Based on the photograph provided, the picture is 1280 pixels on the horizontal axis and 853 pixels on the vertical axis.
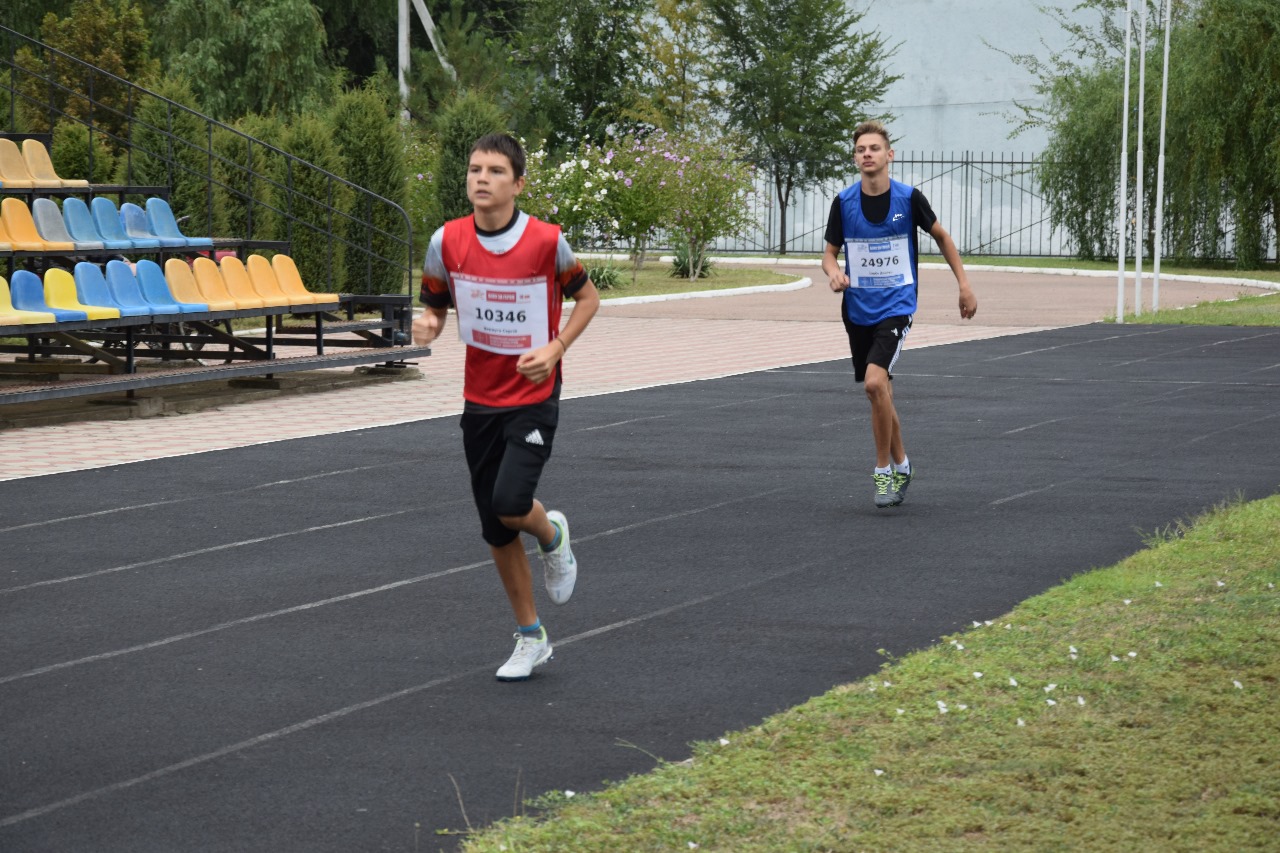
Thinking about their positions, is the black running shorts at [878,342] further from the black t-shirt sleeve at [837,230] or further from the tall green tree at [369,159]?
the tall green tree at [369,159]

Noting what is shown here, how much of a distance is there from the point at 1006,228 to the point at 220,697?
4206cm

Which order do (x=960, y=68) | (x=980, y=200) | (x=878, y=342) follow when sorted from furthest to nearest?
(x=960, y=68) → (x=980, y=200) → (x=878, y=342)

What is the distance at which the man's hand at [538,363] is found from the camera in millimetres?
5820

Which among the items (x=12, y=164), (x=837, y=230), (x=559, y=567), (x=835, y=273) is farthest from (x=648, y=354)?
(x=559, y=567)

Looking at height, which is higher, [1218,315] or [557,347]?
[557,347]

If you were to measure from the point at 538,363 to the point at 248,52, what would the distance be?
3295cm

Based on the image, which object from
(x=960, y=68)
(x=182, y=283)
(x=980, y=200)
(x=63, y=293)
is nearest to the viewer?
(x=63, y=293)

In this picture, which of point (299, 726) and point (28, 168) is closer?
point (299, 726)

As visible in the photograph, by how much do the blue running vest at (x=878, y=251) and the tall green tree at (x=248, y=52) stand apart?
27436mm

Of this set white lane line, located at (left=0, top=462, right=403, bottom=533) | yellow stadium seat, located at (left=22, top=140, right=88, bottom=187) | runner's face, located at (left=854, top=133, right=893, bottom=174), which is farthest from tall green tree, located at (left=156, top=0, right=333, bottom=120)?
runner's face, located at (left=854, top=133, right=893, bottom=174)

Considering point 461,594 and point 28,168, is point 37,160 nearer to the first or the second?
point 28,168

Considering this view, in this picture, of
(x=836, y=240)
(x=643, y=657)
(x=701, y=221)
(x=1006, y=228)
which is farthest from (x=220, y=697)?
(x=1006, y=228)

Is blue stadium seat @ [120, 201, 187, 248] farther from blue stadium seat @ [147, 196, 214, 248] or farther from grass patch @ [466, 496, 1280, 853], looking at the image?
grass patch @ [466, 496, 1280, 853]

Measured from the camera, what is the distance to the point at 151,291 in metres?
14.6
